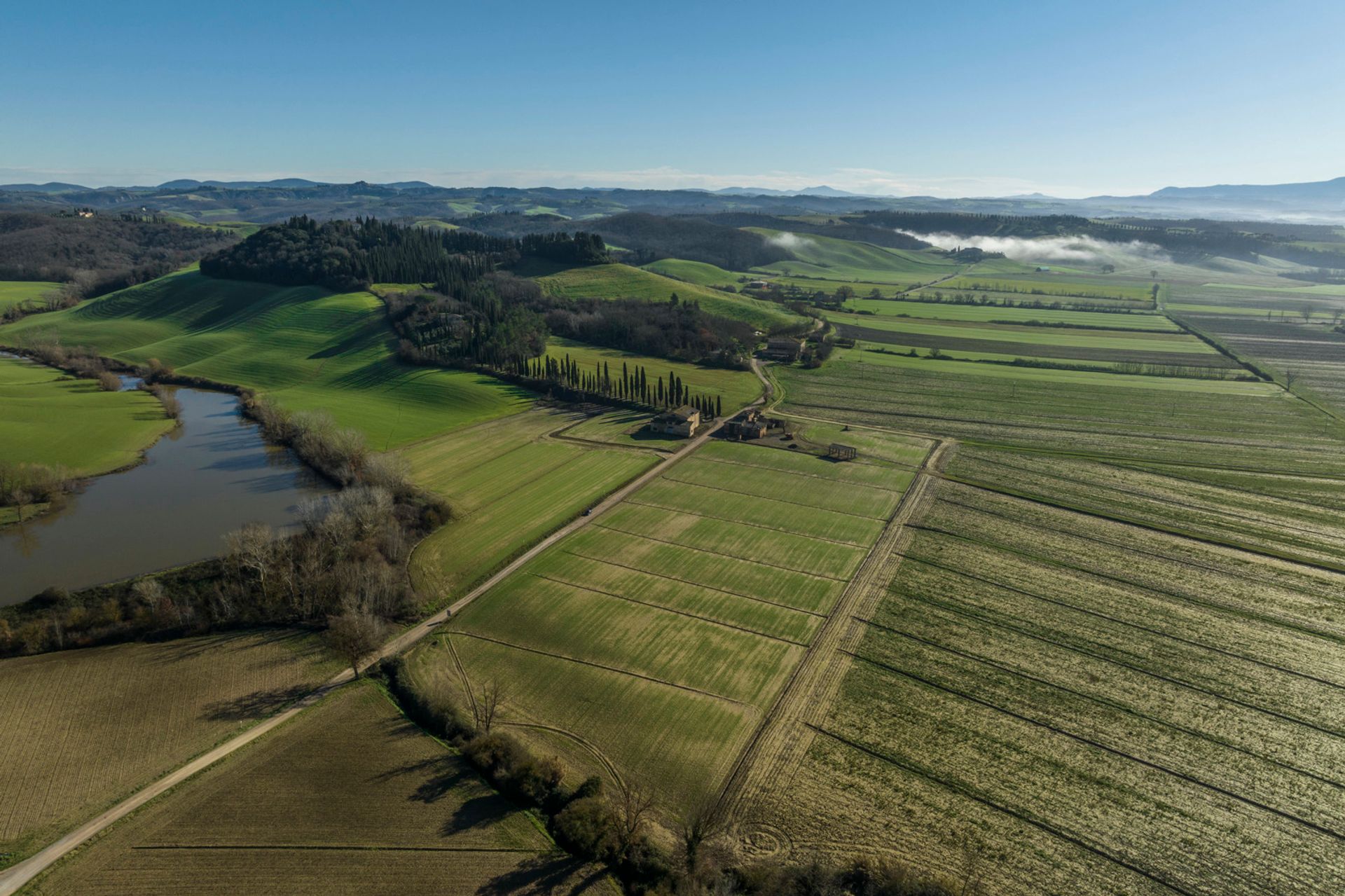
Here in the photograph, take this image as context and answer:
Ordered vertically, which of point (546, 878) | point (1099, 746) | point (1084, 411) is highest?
point (1084, 411)

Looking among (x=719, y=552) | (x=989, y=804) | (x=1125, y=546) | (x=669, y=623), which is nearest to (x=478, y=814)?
(x=669, y=623)

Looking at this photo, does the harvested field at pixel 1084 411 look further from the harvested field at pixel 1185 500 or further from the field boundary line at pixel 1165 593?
the field boundary line at pixel 1165 593

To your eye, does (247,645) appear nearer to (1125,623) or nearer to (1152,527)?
(1125,623)

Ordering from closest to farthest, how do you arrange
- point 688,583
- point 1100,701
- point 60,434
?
point 1100,701 < point 688,583 < point 60,434

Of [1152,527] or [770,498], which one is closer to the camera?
[1152,527]

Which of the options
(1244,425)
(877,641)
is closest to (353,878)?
(877,641)

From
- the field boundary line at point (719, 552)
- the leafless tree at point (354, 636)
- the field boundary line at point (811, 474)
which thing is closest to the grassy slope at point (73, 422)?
the leafless tree at point (354, 636)
